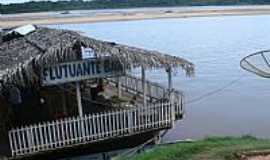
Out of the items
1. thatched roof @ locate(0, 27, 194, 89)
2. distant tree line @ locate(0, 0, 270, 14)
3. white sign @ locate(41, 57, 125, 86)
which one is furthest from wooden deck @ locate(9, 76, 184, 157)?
distant tree line @ locate(0, 0, 270, 14)

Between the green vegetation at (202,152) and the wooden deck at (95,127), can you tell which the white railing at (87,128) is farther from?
the green vegetation at (202,152)

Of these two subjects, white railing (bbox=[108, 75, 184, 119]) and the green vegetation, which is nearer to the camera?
the green vegetation

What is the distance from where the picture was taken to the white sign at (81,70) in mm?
11109

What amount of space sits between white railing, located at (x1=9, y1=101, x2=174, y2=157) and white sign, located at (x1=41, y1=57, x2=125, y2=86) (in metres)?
1.07

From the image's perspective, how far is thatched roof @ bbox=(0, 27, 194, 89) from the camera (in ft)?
35.0

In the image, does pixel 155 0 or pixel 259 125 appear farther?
pixel 155 0

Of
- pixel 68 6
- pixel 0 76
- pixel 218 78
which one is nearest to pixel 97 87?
pixel 0 76

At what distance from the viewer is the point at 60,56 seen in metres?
10.9

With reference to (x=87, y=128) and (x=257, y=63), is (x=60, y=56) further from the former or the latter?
(x=257, y=63)

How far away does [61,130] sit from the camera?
37.7ft

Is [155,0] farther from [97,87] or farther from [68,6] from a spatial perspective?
[97,87]

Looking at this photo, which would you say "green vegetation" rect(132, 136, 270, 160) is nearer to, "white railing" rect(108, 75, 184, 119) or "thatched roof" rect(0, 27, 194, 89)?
"white railing" rect(108, 75, 184, 119)

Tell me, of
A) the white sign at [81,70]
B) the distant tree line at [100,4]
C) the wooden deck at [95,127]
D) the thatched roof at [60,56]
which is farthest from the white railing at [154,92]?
the distant tree line at [100,4]

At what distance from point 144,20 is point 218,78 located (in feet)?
168
